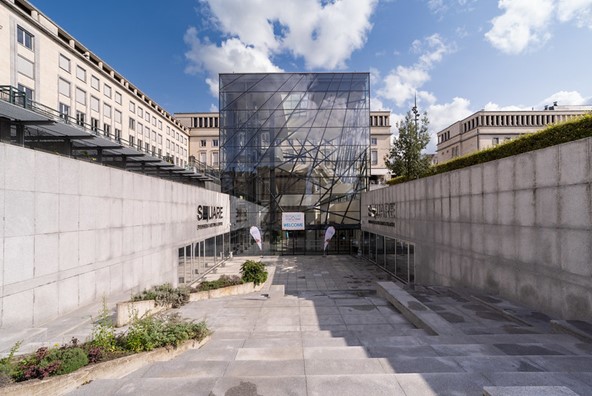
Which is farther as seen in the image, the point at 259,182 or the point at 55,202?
the point at 259,182

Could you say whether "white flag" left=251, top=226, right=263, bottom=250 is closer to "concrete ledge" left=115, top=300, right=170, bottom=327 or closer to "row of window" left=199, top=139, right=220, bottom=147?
"concrete ledge" left=115, top=300, right=170, bottom=327

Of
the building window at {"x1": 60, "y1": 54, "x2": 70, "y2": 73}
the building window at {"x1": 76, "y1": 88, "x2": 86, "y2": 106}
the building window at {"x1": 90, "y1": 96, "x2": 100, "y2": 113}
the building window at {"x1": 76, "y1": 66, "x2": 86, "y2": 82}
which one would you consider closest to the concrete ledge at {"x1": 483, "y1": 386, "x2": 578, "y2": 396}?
the building window at {"x1": 60, "y1": 54, "x2": 70, "y2": 73}

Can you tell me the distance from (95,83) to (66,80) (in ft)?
20.2

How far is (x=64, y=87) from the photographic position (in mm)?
35094

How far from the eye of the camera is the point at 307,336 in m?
9.09

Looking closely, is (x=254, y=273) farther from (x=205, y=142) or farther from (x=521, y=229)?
(x=205, y=142)

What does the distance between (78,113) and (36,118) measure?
103ft

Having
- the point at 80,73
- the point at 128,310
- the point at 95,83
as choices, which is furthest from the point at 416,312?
the point at 95,83

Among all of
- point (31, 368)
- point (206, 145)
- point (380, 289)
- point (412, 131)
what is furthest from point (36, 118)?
point (206, 145)

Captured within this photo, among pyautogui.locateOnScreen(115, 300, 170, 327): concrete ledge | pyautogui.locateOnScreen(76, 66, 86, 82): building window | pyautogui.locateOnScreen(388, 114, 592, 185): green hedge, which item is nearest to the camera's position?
pyautogui.locateOnScreen(388, 114, 592, 185): green hedge

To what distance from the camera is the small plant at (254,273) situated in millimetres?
17578

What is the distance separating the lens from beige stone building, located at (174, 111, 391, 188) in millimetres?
67625

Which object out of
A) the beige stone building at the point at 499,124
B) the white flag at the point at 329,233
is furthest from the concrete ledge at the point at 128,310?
the beige stone building at the point at 499,124

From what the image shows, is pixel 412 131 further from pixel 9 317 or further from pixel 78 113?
pixel 78 113
